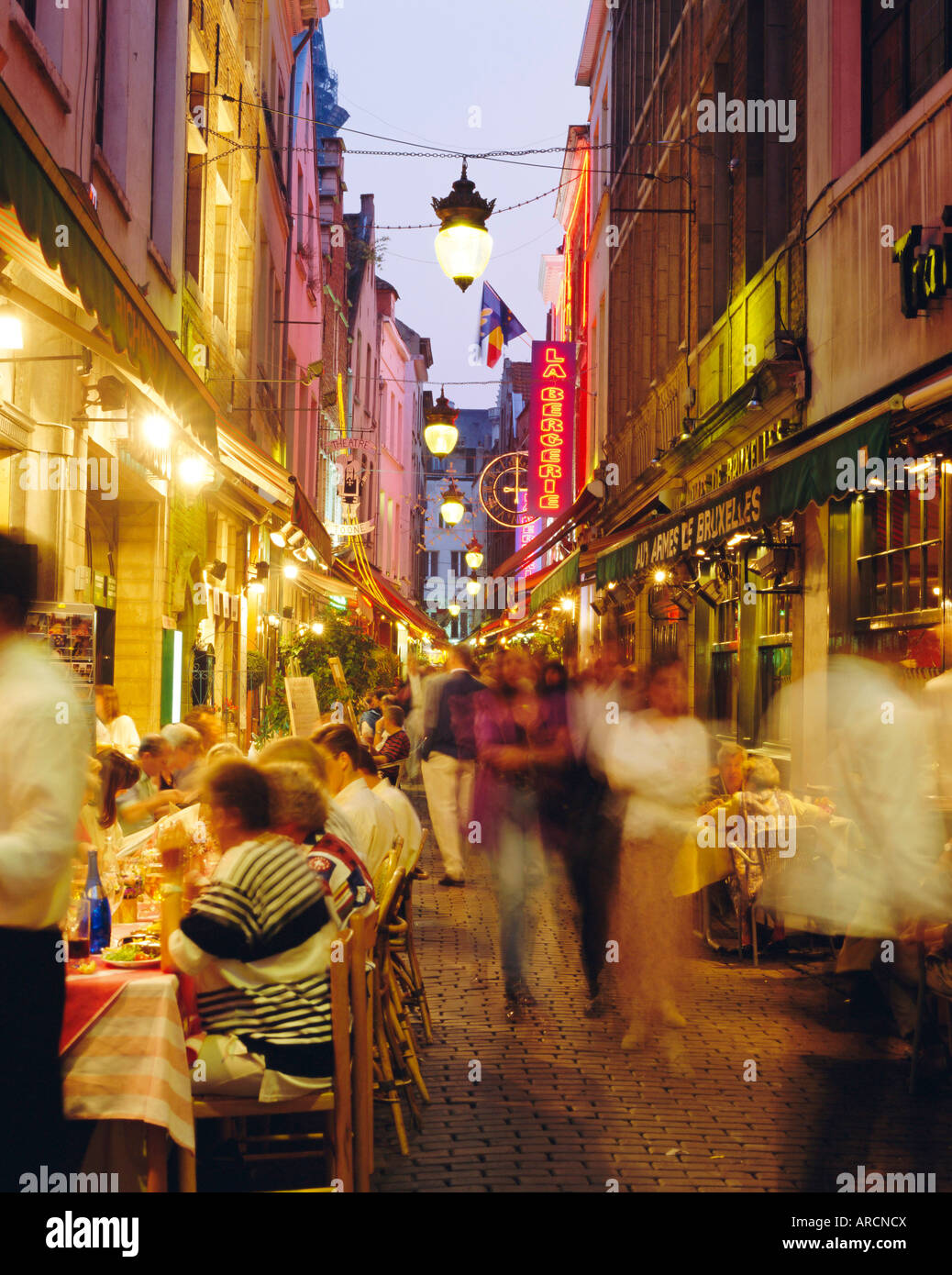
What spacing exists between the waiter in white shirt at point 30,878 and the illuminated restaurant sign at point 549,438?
Answer: 23752 millimetres

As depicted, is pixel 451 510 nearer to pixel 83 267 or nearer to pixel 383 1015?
pixel 383 1015

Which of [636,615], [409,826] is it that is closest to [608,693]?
[409,826]

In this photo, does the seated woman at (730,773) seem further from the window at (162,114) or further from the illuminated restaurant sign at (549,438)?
the illuminated restaurant sign at (549,438)

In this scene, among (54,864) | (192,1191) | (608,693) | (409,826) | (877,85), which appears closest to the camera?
(54,864)

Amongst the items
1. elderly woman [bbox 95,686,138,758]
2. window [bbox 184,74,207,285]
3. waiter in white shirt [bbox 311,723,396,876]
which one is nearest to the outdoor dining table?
waiter in white shirt [bbox 311,723,396,876]

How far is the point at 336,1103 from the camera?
405 centimetres

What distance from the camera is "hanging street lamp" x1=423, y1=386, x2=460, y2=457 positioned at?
22.4m

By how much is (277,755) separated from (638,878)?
255cm

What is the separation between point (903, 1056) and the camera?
6371mm

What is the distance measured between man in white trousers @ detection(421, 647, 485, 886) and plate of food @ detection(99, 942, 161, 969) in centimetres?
664

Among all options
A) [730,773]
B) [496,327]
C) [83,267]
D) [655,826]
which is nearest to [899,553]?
[730,773]

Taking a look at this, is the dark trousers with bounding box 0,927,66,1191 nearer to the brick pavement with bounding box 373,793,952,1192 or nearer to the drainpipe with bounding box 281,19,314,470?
the brick pavement with bounding box 373,793,952,1192

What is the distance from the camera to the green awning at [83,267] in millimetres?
3889
